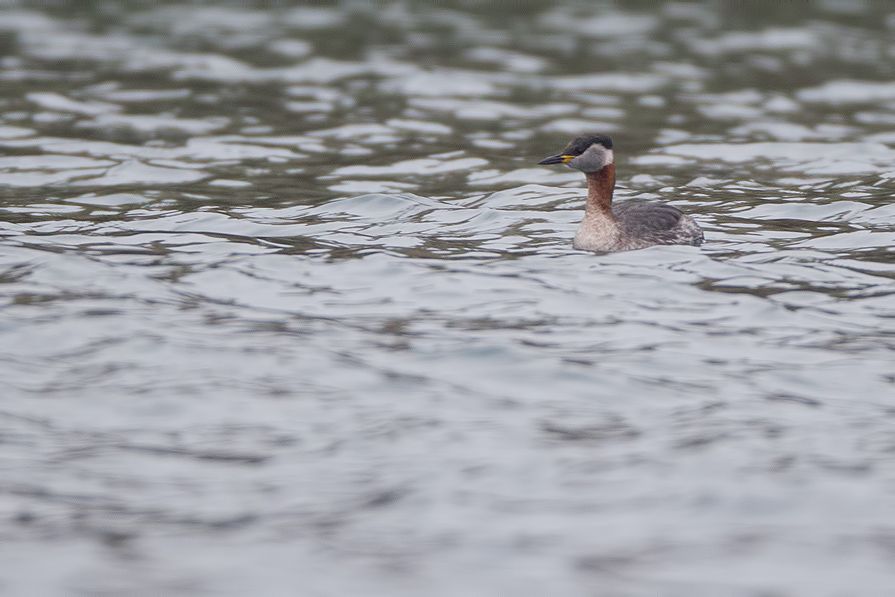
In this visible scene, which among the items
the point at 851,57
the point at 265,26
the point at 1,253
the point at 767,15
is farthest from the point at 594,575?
the point at 767,15

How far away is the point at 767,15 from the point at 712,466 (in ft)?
91.2

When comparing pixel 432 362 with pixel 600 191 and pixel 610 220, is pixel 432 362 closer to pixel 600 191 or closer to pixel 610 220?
pixel 610 220

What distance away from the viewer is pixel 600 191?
13.6 meters

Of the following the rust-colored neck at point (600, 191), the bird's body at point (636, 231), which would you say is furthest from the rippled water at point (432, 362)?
the rust-colored neck at point (600, 191)

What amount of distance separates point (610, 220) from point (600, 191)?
0.38 m

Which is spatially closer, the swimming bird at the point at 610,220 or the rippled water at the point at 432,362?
the rippled water at the point at 432,362

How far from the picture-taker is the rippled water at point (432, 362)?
24.9ft

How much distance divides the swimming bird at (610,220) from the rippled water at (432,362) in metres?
0.28

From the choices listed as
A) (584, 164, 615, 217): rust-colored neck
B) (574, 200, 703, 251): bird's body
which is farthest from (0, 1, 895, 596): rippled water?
(584, 164, 615, 217): rust-colored neck

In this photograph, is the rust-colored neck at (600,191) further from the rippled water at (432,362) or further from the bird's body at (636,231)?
the rippled water at (432,362)

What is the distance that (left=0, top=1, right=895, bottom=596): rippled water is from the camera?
7.59m

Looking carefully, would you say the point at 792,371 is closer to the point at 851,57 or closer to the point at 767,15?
the point at 851,57

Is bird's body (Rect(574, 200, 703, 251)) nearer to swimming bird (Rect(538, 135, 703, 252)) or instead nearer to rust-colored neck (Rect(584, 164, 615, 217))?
swimming bird (Rect(538, 135, 703, 252))

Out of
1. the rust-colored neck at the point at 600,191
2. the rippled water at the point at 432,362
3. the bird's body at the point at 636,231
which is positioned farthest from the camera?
the rust-colored neck at the point at 600,191
